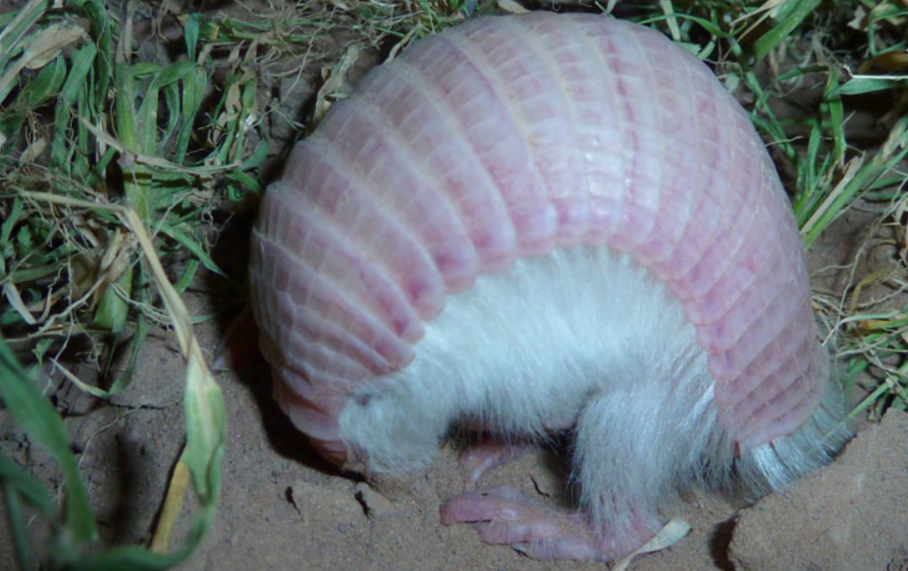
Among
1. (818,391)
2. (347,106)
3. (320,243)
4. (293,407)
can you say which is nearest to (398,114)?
(347,106)

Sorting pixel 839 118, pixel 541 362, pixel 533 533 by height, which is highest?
pixel 839 118

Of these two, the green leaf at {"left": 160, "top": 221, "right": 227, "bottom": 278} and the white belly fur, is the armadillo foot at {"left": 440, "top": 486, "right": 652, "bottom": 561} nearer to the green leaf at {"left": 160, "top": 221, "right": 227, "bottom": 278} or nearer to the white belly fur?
the white belly fur

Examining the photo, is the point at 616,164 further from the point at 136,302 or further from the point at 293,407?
the point at 136,302

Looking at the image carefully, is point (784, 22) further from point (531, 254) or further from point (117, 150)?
point (117, 150)

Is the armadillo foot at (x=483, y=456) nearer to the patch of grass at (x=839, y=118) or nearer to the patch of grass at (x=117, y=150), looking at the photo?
the patch of grass at (x=117, y=150)

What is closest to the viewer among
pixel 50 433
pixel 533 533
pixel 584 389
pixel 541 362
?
pixel 50 433

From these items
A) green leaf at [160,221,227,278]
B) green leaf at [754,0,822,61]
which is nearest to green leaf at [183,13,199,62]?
green leaf at [160,221,227,278]

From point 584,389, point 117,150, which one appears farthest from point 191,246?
point 584,389

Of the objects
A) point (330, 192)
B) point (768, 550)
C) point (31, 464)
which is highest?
point (330, 192)
